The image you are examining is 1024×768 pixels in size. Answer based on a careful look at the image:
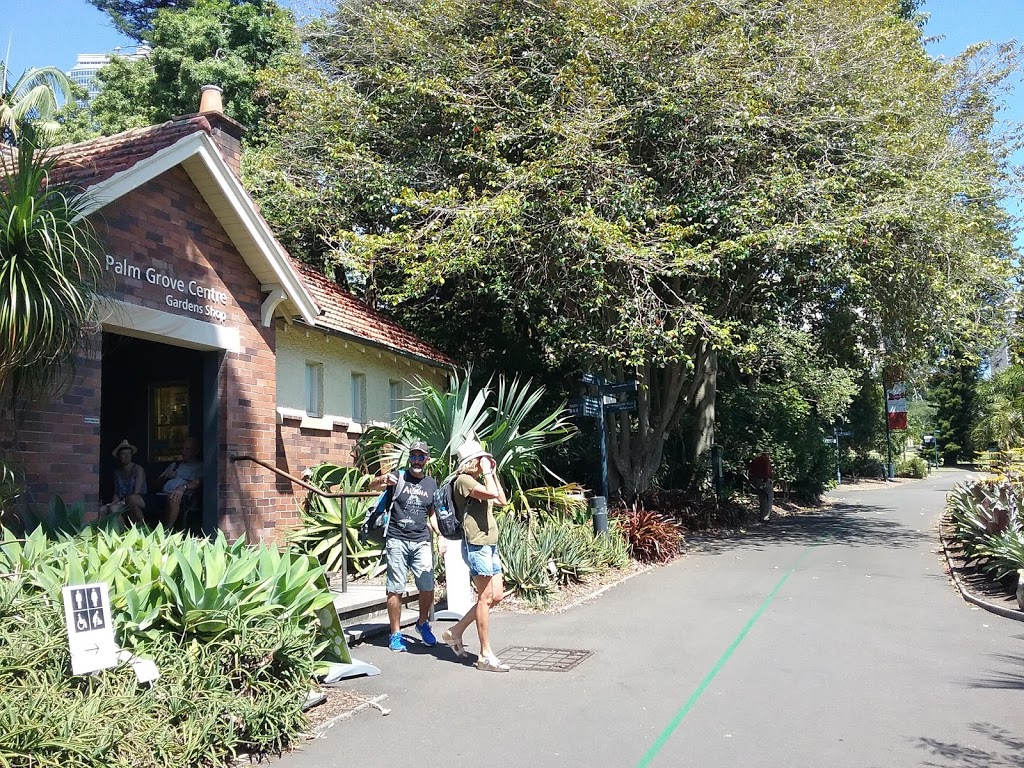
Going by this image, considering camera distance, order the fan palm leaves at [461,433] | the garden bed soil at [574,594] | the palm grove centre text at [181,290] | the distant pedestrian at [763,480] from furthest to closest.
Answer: the distant pedestrian at [763,480] < the fan palm leaves at [461,433] < the garden bed soil at [574,594] < the palm grove centre text at [181,290]

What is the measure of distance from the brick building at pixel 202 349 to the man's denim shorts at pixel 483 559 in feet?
12.3

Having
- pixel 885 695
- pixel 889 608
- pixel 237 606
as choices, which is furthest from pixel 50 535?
pixel 889 608

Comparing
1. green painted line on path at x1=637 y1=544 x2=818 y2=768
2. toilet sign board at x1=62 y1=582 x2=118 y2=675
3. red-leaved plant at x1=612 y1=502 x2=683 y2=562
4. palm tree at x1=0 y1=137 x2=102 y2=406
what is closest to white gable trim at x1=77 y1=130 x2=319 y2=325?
palm tree at x1=0 y1=137 x2=102 y2=406

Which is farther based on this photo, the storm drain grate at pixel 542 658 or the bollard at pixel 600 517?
the bollard at pixel 600 517

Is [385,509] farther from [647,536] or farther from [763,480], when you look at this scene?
[763,480]

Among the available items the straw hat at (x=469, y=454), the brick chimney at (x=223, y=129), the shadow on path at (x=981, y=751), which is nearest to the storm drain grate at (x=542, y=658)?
the straw hat at (x=469, y=454)

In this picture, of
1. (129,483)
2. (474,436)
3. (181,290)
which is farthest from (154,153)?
(474,436)

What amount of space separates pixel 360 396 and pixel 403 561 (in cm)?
659

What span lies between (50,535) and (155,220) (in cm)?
380

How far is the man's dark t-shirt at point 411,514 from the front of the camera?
26.0ft

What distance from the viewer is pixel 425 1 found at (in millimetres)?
16312

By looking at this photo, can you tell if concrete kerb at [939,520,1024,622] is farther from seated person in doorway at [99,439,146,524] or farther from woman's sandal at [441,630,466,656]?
seated person in doorway at [99,439,146,524]

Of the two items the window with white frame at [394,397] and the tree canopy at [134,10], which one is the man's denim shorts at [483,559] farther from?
the tree canopy at [134,10]

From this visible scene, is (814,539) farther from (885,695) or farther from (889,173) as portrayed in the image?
(885,695)
